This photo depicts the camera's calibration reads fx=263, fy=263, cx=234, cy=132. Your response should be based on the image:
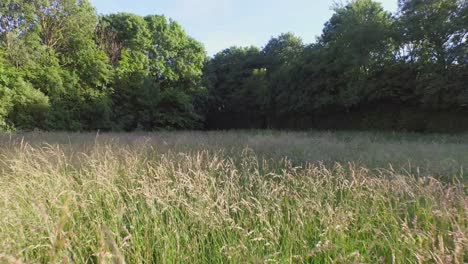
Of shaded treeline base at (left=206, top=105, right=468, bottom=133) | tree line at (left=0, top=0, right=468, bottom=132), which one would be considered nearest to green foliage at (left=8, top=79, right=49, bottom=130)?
tree line at (left=0, top=0, right=468, bottom=132)

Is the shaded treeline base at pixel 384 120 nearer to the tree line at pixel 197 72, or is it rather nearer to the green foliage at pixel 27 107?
the tree line at pixel 197 72

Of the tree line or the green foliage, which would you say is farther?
the green foliage

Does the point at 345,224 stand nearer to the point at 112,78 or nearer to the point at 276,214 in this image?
the point at 276,214

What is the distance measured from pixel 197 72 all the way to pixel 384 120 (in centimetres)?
1558

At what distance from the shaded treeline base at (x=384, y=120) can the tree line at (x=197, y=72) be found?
0.05m

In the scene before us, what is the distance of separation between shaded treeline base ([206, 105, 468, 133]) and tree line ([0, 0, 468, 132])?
0.05 meters

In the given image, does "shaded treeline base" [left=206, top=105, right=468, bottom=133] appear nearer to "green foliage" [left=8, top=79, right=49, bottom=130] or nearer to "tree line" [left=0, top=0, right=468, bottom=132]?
"tree line" [left=0, top=0, right=468, bottom=132]

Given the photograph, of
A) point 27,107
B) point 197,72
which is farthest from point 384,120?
point 27,107

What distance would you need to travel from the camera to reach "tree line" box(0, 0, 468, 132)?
1301cm

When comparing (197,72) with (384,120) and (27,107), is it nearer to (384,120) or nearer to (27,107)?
(27,107)

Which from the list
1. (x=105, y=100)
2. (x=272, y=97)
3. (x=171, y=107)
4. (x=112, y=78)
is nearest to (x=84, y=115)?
(x=105, y=100)

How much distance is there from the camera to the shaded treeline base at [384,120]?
12971mm

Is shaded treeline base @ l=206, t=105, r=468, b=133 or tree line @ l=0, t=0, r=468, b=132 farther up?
tree line @ l=0, t=0, r=468, b=132

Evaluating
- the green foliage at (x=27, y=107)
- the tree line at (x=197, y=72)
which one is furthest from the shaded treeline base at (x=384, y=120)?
the green foliage at (x=27, y=107)
